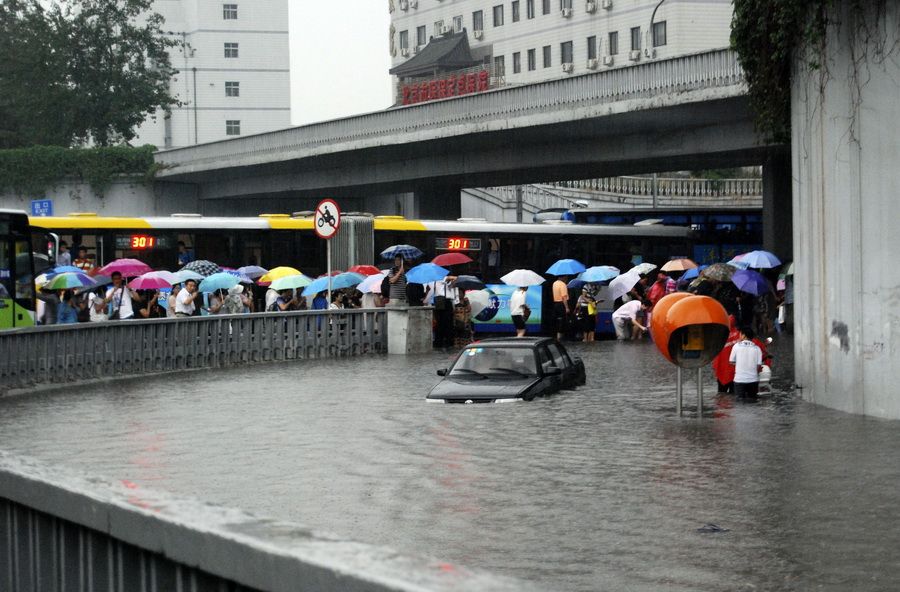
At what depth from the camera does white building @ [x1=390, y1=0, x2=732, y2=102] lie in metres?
72.2

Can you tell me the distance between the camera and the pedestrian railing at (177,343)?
22719 mm

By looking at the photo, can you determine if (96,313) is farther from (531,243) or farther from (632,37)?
(632,37)

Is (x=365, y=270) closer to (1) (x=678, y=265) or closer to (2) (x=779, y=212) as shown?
(1) (x=678, y=265)

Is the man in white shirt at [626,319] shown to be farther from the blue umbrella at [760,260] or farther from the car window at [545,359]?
the car window at [545,359]

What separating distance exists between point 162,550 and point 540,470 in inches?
392

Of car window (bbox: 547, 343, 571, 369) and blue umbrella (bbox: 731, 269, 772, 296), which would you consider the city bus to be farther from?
car window (bbox: 547, 343, 571, 369)

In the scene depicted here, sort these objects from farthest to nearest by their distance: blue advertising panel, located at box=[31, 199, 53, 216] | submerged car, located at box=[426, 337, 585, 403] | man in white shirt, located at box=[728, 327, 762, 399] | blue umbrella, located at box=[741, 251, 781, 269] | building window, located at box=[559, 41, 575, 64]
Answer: building window, located at box=[559, 41, 575, 64], blue advertising panel, located at box=[31, 199, 53, 216], blue umbrella, located at box=[741, 251, 781, 269], man in white shirt, located at box=[728, 327, 762, 399], submerged car, located at box=[426, 337, 585, 403]

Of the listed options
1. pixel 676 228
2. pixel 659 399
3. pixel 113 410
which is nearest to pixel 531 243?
pixel 676 228

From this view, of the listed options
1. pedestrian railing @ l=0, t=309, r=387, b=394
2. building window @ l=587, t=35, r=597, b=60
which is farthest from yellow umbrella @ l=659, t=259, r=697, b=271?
building window @ l=587, t=35, r=597, b=60

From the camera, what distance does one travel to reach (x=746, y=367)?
2064 centimetres

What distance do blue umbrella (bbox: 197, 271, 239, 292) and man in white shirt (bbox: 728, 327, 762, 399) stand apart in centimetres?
1415

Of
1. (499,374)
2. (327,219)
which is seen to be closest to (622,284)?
(327,219)

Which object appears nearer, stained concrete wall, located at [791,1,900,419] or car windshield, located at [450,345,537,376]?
stained concrete wall, located at [791,1,900,419]

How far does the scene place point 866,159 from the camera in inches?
703
